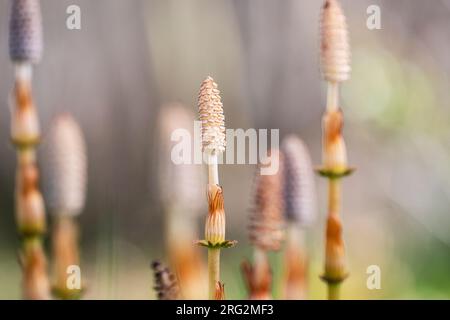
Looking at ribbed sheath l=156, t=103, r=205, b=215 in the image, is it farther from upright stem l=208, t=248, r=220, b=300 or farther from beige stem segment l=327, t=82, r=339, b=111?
beige stem segment l=327, t=82, r=339, b=111

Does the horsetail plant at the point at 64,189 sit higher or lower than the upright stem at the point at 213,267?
higher

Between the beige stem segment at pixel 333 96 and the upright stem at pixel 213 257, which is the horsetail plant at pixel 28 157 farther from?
the beige stem segment at pixel 333 96

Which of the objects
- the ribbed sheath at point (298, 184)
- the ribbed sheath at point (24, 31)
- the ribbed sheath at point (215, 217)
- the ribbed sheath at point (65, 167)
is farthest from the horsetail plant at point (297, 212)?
the ribbed sheath at point (24, 31)

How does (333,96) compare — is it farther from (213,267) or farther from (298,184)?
(213,267)

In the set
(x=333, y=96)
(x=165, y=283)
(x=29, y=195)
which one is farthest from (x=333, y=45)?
(x=29, y=195)

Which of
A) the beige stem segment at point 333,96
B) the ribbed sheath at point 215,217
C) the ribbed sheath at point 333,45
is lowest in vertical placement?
the ribbed sheath at point 215,217

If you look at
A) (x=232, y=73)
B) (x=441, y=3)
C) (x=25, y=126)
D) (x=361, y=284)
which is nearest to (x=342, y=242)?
(x=361, y=284)

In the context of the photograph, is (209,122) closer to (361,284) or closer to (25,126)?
(25,126)
